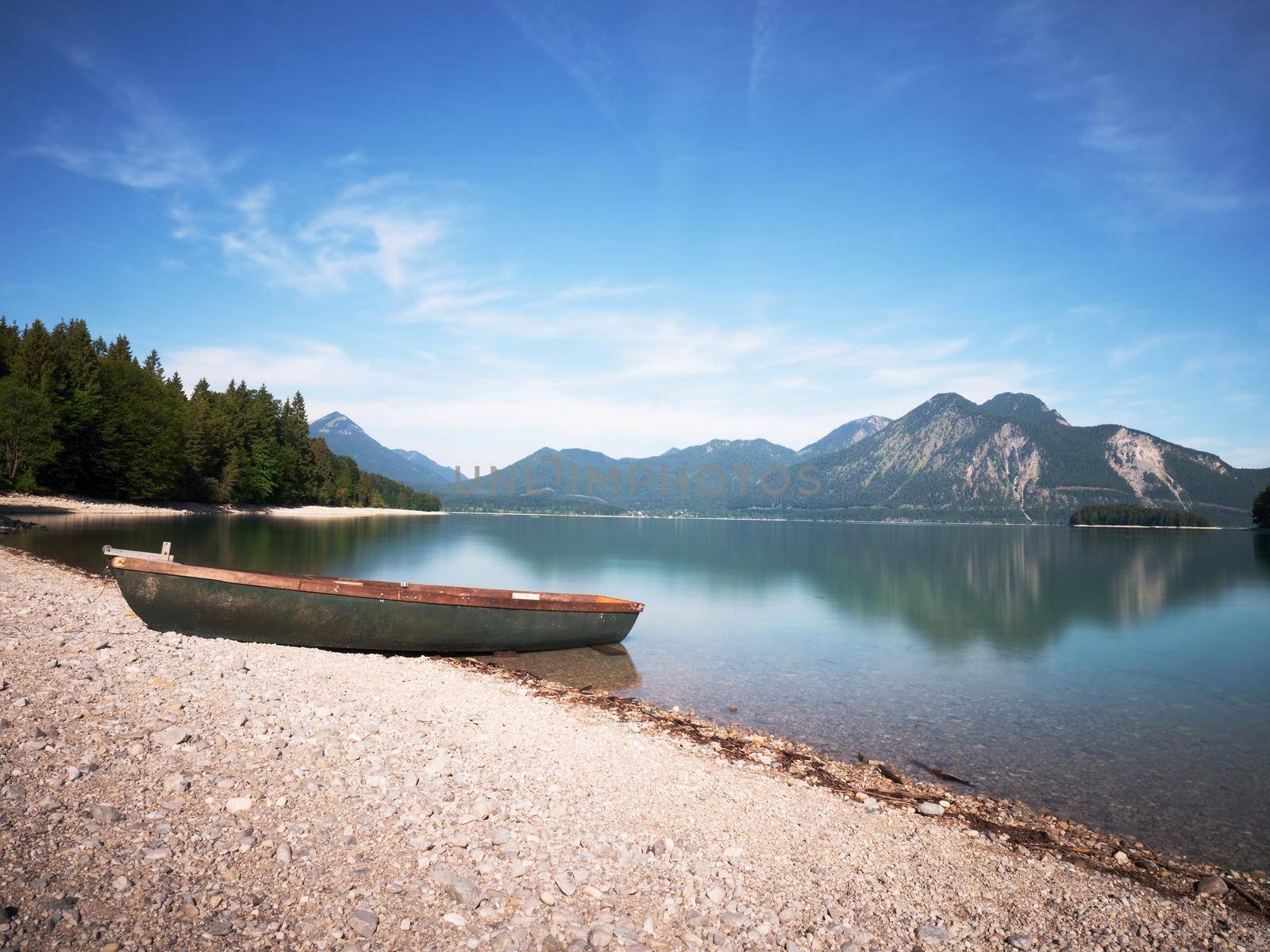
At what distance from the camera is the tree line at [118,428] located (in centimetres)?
5772

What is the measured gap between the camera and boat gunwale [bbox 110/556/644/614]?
13.0 m

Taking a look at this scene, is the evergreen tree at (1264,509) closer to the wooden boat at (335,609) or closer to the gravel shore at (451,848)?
the wooden boat at (335,609)

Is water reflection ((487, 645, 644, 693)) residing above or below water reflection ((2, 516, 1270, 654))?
above

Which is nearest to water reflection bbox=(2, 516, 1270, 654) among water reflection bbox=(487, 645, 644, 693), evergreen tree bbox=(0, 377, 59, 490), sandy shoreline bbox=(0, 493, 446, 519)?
sandy shoreline bbox=(0, 493, 446, 519)

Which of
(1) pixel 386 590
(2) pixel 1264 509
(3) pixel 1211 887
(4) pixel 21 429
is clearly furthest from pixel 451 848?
(2) pixel 1264 509

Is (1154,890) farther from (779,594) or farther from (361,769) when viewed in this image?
(779,594)

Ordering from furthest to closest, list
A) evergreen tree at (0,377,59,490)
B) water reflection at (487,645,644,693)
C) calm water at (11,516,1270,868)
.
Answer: evergreen tree at (0,377,59,490) → water reflection at (487,645,644,693) → calm water at (11,516,1270,868)

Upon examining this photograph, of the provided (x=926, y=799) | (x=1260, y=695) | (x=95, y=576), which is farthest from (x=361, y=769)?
(x=95, y=576)

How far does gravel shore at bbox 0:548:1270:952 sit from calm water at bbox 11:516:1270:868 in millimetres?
2774

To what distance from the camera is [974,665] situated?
57.1 feet

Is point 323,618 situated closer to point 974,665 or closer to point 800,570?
point 974,665

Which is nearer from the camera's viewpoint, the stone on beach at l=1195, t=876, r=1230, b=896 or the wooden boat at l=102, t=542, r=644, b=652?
the stone on beach at l=1195, t=876, r=1230, b=896

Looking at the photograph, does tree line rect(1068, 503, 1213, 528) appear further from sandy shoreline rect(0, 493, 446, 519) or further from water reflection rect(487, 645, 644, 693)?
water reflection rect(487, 645, 644, 693)

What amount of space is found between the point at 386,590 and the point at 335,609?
1.06 m
